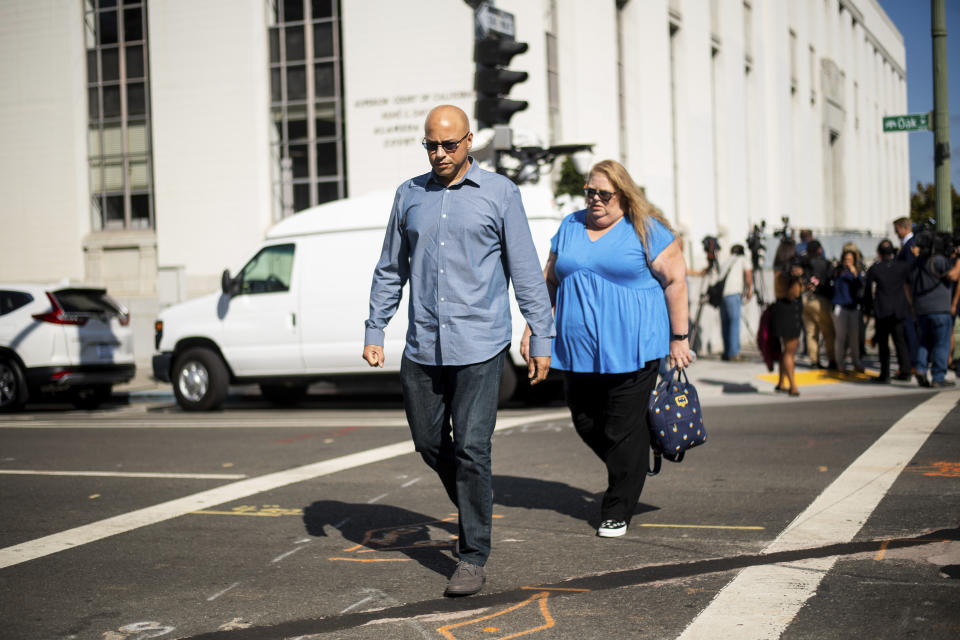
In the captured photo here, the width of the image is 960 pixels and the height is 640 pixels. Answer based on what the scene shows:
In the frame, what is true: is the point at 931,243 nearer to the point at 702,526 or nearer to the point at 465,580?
the point at 702,526

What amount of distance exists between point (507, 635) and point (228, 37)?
2020 cm

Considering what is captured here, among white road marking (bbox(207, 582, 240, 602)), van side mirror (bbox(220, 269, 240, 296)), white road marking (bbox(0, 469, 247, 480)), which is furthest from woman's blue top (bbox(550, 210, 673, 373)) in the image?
van side mirror (bbox(220, 269, 240, 296))

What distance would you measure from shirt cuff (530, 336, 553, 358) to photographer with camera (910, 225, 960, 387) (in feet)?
28.6

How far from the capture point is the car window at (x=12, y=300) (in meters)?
12.9

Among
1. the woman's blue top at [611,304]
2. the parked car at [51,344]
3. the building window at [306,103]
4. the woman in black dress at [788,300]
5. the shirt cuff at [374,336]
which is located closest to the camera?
the shirt cuff at [374,336]

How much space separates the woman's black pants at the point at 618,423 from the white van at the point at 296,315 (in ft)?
18.3

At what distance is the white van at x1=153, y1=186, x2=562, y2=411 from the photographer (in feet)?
37.0

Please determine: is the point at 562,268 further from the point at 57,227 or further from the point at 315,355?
the point at 57,227

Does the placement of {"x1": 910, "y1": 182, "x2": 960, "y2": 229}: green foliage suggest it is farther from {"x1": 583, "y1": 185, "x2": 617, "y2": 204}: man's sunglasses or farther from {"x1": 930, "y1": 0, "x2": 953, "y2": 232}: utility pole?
{"x1": 583, "y1": 185, "x2": 617, "y2": 204}: man's sunglasses

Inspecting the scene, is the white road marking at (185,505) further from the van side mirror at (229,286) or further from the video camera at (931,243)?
the video camera at (931,243)

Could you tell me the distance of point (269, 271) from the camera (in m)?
11.8

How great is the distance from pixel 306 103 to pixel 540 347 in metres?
18.5

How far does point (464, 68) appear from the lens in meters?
20.5

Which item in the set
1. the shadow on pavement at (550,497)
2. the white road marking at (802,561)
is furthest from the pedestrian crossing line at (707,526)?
the shadow on pavement at (550,497)
